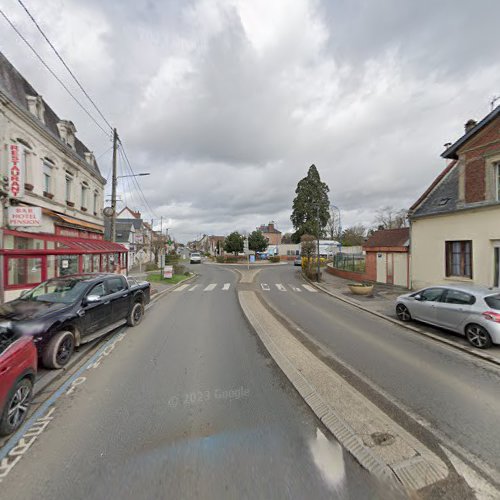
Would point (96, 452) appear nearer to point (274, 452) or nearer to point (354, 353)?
point (274, 452)

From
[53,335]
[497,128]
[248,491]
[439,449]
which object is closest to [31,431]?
[53,335]

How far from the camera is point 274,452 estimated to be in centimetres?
281

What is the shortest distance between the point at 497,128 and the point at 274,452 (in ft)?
48.7

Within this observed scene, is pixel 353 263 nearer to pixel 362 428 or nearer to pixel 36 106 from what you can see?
pixel 362 428

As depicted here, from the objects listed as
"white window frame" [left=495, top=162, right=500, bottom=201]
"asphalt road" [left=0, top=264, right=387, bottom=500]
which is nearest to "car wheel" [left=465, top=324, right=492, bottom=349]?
"asphalt road" [left=0, top=264, right=387, bottom=500]

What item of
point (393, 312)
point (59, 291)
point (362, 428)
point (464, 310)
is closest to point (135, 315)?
point (59, 291)

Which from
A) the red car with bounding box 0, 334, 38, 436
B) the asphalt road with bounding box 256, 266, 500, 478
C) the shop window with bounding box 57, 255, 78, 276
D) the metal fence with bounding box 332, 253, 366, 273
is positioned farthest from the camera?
the metal fence with bounding box 332, 253, 366, 273

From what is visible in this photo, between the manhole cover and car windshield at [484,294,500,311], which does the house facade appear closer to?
the manhole cover

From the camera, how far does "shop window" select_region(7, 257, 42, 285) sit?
32.1 ft

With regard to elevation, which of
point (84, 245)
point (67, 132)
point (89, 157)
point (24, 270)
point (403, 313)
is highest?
point (67, 132)

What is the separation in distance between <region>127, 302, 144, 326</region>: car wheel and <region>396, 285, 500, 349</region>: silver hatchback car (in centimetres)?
878

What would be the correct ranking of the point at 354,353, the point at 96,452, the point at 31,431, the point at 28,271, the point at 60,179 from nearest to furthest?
the point at 96,452 → the point at 31,431 → the point at 354,353 → the point at 28,271 → the point at 60,179

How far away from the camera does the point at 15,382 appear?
3123 mm

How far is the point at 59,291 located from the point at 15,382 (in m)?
3.45
